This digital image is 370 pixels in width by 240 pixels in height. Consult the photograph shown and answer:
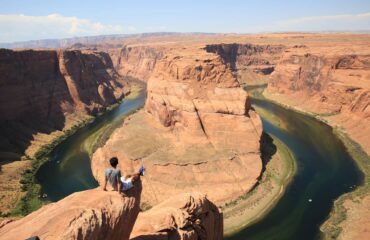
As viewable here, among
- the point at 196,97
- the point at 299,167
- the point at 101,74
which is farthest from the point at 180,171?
the point at 101,74

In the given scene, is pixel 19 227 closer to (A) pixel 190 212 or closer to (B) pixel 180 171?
(A) pixel 190 212

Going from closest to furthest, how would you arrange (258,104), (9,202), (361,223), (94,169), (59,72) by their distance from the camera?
1. (361,223)
2. (9,202)
3. (94,169)
4. (59,72)
5. (258,104)

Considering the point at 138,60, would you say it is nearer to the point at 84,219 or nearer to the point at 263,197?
the point at 263,197

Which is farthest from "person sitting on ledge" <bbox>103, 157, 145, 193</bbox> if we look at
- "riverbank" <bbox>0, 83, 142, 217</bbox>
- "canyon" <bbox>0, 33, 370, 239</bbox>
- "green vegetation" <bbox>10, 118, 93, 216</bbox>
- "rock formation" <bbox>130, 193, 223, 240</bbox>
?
"riverbank" <bbox>0, 83, 142, 217</bbox>

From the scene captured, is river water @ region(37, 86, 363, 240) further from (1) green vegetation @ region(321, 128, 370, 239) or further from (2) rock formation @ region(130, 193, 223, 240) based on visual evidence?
(2) rock formation @ region(130, 193, 223, 240)

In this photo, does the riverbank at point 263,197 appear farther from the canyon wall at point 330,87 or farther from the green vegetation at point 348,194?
the canyon wall at point 330,87

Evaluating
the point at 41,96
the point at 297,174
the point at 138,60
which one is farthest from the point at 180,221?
the point at 138,60
